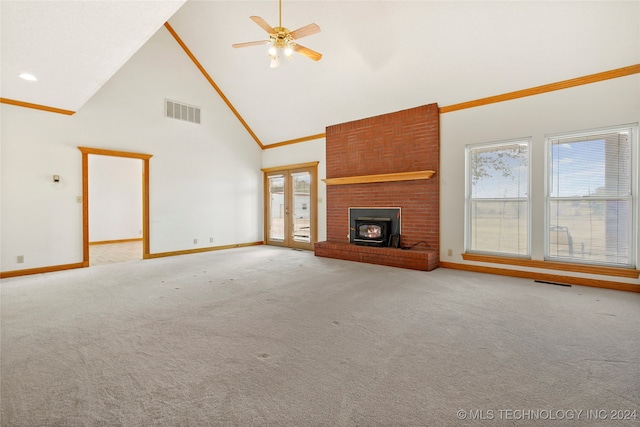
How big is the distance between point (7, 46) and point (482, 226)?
646 cm

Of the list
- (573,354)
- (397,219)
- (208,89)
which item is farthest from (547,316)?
(208,89)

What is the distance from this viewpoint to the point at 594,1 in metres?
3.26

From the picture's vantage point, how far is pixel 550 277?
419 centimetres

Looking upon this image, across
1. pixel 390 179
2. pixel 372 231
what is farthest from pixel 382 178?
pixel 372 231

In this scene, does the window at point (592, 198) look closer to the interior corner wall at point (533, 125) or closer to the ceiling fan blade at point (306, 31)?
the interior corner wall at point (533, 125)

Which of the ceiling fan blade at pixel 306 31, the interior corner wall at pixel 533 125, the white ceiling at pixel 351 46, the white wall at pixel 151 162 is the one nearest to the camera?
the white ceiling at pixel 351 46

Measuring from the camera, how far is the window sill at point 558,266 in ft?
12.1

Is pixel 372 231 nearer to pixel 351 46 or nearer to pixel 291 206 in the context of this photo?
pixel 291 206

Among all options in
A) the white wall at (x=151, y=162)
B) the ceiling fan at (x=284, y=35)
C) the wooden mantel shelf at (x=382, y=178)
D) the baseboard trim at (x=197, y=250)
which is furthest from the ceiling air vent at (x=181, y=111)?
the ceiling fan at (x=284, y=35)

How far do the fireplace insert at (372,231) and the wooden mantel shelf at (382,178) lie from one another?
2.52 ft

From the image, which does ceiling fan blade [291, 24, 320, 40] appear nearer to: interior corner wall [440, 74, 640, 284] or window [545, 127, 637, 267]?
interior corner wall [440, 74, 640, 284]

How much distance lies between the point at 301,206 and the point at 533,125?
4.98 metres

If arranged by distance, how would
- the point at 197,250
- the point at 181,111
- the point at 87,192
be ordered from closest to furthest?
the point at 87,192, the point at 181,111, the point at 197,250

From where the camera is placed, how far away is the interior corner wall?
3729 mm
